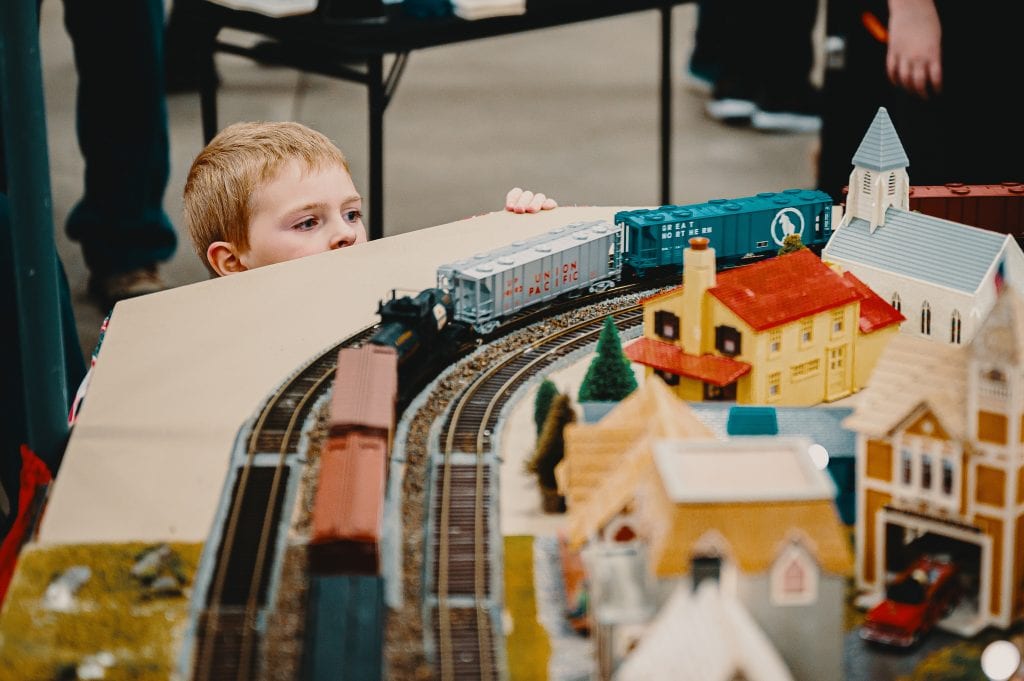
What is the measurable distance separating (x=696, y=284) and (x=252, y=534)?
3.36 meters

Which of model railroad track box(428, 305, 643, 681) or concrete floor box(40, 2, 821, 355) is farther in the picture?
concrete floor box(40, 2, 821, 355)

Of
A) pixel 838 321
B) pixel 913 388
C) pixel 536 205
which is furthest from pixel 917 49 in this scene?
pixel 913 388

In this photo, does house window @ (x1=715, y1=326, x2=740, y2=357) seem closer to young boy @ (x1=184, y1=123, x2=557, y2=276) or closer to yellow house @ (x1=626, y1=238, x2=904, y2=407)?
yellow house @ (x1=626, y1=238, x2=904, y2=407)

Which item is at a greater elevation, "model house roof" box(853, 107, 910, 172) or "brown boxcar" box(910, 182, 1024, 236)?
"model house roof" box(853, 107, 910, 172)

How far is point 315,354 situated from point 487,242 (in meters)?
2.80

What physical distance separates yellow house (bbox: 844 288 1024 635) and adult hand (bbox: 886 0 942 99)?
11.7 metres

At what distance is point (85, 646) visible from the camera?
7039 mm

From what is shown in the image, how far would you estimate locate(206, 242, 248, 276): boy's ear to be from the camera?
12.4m

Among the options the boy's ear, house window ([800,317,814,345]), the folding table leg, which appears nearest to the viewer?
house window ([800,317,814,345])

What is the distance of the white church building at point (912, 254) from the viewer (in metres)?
10.2

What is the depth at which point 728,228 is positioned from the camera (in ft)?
40.8

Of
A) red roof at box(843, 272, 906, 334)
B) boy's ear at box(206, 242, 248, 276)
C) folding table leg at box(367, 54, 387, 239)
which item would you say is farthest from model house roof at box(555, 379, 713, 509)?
folding table leg at box(367, 54, 387, 239)

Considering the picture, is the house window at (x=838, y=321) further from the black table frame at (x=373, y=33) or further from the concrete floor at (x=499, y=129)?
the concrete floor at (x=499, y=129)

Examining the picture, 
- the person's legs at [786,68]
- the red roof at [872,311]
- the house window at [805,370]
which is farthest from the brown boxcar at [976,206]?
the person's legs at [786,68]
